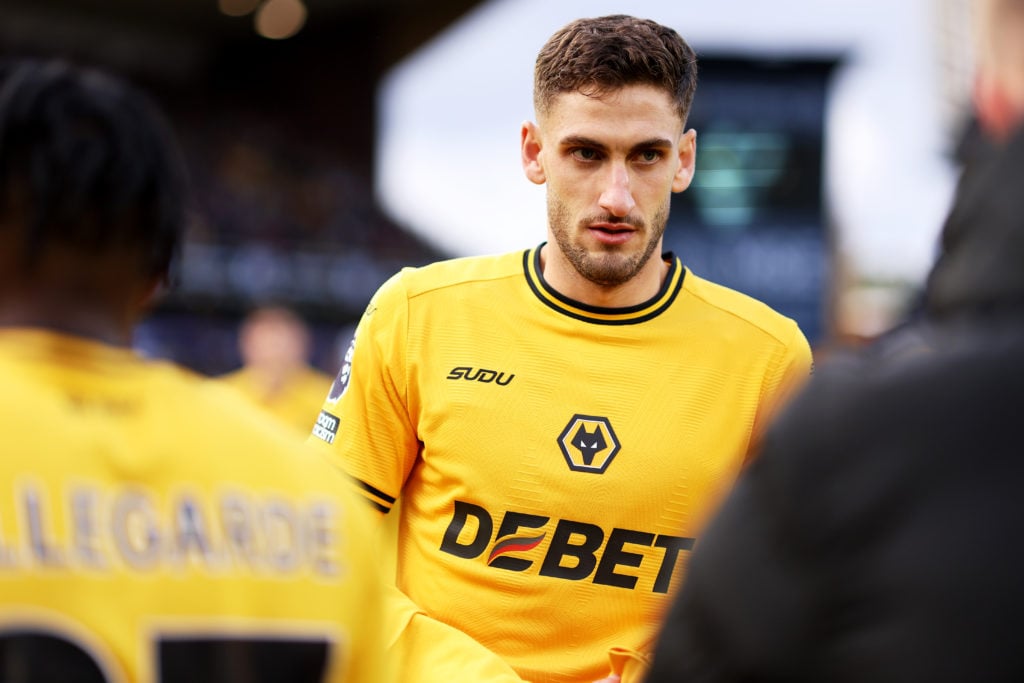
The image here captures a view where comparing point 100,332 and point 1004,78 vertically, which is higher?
point 1004,78

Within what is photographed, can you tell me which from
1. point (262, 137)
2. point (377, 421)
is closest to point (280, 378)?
point (377, 421)

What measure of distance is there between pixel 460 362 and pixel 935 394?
89.3 inches

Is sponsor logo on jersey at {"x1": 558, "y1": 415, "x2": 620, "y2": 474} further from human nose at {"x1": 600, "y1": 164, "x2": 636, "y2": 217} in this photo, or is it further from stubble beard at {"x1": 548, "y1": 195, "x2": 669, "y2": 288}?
human nose at {"x1": 600, "y1": 164, "x2": 636, "y2": 217}

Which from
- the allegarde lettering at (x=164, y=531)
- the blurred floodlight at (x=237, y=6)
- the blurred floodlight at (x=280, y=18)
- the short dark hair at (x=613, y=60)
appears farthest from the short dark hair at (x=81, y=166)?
the blurred floodlight at (x=280, y=18)

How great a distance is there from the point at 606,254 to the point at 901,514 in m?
2.29

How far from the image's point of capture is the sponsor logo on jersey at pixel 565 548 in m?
3.42

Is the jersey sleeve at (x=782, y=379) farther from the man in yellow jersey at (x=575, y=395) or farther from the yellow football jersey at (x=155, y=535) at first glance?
the yellow football jersey at (x=155, y=535)

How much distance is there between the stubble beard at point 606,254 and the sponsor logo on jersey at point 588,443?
0.41m

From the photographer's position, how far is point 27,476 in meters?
1.63

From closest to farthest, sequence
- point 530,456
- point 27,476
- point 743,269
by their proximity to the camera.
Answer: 1. point 27,476
2. point 530,456
3. point 743,269

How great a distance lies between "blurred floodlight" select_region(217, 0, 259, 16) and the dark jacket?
86.3 ft

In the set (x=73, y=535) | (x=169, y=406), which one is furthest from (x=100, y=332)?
(x=73, y=535)

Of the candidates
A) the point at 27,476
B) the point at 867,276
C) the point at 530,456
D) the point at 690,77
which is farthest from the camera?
the point at 867,276

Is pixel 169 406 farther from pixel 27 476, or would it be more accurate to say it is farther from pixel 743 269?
pixel 743 269
